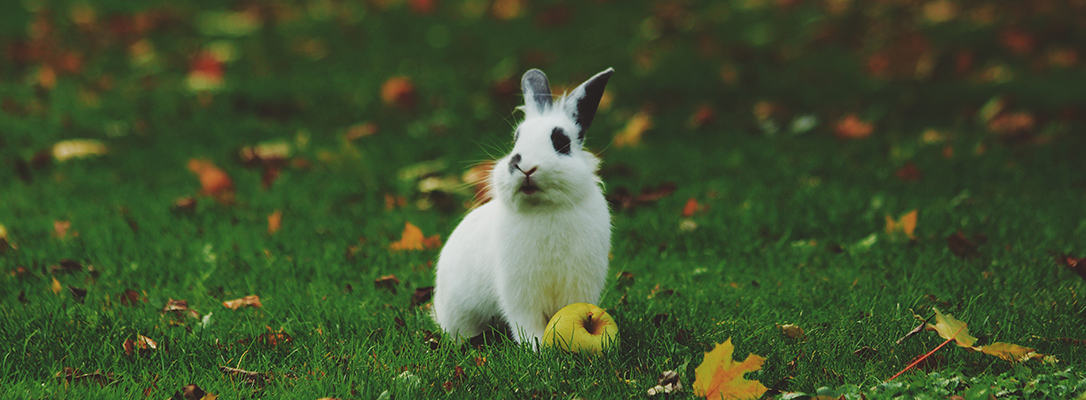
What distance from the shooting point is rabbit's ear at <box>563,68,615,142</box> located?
251 cm

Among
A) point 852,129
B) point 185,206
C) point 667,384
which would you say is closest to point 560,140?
point 667,384

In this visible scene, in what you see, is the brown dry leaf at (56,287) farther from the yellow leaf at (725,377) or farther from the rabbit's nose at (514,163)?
the yellow leaf at (725,377)

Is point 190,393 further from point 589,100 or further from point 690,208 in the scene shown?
point 690,208

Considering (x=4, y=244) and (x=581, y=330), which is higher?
(x=581, y=330)

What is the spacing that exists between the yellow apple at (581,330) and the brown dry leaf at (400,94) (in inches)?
Answer: 155

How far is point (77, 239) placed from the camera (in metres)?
3.83

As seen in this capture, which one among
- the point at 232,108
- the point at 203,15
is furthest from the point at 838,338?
the point at 203,15

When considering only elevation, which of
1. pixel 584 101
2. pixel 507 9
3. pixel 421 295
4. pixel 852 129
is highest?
pixel 584 101

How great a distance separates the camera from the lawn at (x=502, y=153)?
8.32ft

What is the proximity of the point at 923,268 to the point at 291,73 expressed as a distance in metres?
5.11

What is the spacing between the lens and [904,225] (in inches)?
147

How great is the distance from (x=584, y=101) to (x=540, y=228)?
40 centimetres

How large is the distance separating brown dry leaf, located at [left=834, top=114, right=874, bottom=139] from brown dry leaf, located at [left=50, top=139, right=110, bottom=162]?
4.54 m

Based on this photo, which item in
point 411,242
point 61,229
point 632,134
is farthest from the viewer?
point 632,134
